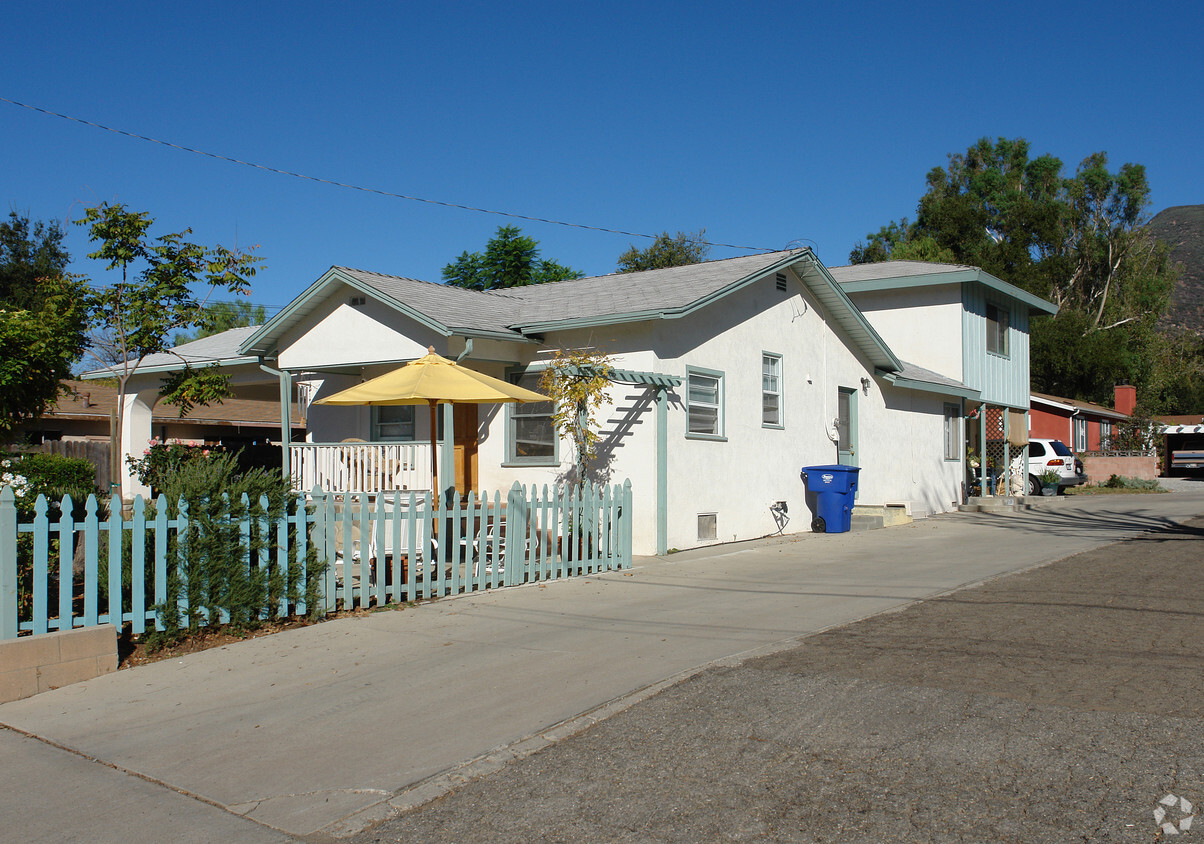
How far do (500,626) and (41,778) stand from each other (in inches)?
152

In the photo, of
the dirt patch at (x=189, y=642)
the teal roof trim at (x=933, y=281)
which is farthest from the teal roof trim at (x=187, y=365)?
the teal roof trim at (x=933, y=281)

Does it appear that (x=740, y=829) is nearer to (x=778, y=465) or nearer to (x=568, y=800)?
(x=568, y=800)

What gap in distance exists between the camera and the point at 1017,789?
13.9 ft

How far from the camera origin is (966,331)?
75.5 ft

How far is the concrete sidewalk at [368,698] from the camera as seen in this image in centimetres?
457

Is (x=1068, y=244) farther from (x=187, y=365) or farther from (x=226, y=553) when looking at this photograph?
(x=226, y=553)

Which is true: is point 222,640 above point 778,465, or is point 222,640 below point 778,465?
below

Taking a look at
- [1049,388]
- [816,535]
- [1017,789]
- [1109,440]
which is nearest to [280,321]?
[816,535]

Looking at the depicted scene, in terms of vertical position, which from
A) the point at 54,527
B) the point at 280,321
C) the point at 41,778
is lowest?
the point at 41,778

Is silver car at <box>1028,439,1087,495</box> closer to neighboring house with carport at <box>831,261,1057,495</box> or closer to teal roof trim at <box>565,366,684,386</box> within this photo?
neighboring house with carport at <box>831,261,1057,495</box>

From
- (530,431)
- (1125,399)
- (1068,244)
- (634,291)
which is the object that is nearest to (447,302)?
(530,431)

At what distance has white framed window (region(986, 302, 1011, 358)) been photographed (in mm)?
24594

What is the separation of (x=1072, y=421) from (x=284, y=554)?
36663 millimetres

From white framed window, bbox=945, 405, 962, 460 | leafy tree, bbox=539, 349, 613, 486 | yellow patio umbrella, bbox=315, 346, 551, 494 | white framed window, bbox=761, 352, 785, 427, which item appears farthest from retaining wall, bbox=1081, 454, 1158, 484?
yellow patio umbrella, bbox=315, 346, 551, 494
